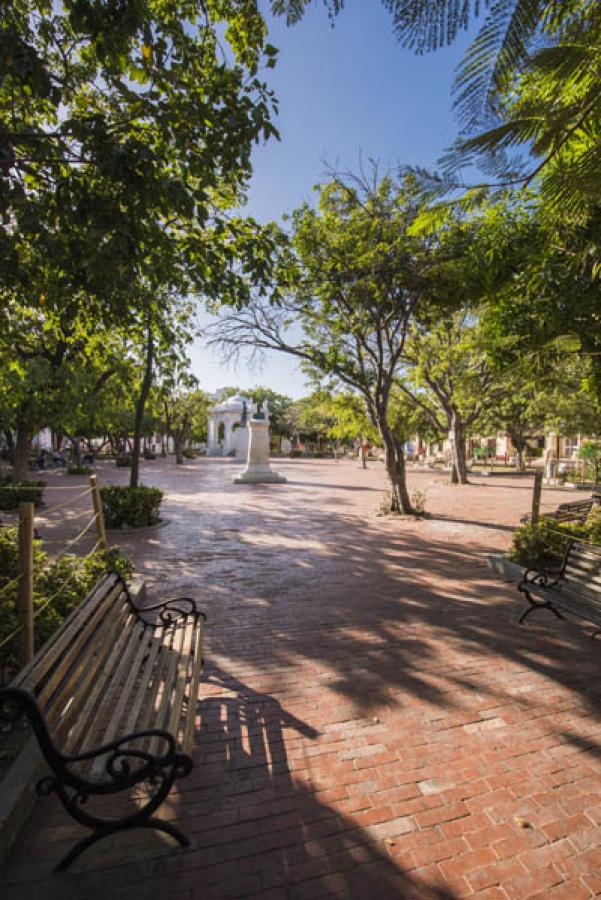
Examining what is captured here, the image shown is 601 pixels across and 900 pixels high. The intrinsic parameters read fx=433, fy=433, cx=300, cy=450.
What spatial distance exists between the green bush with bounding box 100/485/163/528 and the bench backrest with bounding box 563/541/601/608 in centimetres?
904

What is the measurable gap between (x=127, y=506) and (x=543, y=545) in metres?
8.89

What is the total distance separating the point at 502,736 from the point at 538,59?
3928 millimetres

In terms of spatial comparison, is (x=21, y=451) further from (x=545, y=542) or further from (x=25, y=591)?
(x=545, y=542)

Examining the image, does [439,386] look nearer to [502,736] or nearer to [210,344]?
[210,344]

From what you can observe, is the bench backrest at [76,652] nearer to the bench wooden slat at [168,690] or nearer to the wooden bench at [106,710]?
the wooden bench at [106,710]

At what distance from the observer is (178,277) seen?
490 centimetres

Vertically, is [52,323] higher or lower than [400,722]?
higher

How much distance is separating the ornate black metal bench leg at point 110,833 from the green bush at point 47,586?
4.81 feet

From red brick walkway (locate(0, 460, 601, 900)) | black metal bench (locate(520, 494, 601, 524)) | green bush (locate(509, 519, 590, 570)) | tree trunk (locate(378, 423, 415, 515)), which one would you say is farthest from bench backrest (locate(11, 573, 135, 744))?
tree trunk (locate(378, 423, 415, 515))

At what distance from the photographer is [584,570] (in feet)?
16.1

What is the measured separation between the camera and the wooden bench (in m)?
2.13

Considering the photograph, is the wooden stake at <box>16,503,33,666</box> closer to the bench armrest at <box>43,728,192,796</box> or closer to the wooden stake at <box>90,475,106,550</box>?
the bench armrest at <box>43,728,192,796</box>

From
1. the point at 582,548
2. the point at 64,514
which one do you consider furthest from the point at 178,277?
the point at 64,514

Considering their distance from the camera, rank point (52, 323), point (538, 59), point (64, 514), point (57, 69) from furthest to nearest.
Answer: point (64, 514) < point (52, 323) < point (57, 69) < point (538, 59)
